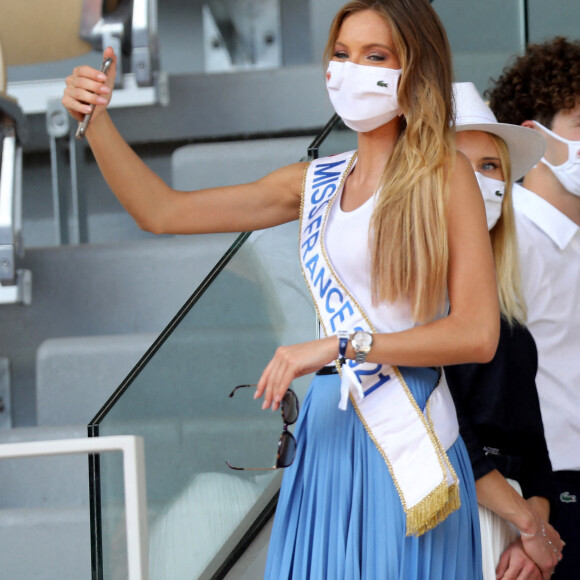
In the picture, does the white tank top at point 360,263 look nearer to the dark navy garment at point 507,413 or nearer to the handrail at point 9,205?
the dark navy garment at point 507,413

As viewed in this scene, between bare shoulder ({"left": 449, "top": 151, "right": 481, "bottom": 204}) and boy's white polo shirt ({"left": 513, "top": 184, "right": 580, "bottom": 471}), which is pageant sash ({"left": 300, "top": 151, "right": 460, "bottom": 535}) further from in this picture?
boy's white polo shirt ({"left": 513, "top": 184, "right": 580, "bottom": 471})

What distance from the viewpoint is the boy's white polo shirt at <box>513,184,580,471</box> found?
2.02 m

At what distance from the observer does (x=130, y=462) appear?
4.99ft

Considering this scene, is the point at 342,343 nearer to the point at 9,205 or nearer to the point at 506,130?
the point at 506,130

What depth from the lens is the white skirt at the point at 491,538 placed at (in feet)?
5.22

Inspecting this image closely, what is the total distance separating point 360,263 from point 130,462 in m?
0.42

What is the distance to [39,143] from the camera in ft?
13.5

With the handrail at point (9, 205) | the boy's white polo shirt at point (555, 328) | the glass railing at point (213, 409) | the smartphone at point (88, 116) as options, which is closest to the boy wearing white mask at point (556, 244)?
the boy's white polo shirt at point (555, 328)

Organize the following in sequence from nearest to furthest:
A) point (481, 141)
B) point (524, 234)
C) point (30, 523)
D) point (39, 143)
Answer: point (481, 141)
point (524, 234)
point (30, 523)
point (39, 143)

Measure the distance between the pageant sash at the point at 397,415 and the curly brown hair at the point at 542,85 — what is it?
0.96m

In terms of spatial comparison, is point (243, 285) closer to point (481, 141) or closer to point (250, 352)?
point (250, 352)

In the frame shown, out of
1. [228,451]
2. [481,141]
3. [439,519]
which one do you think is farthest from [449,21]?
[439,519]

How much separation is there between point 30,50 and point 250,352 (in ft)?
6.13

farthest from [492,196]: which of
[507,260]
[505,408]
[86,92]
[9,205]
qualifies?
[9,205]
